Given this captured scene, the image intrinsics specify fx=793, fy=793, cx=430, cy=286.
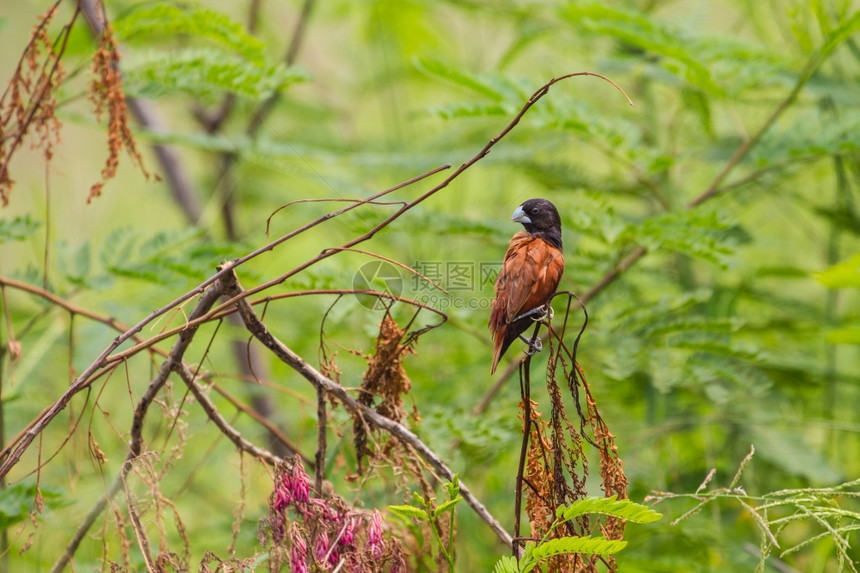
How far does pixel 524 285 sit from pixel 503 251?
1.53m

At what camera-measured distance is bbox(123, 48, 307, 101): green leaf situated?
78.0 inches

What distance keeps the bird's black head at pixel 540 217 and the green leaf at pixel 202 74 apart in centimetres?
81

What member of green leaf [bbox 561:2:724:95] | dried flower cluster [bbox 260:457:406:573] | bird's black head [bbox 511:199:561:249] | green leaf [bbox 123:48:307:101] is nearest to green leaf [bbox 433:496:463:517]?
dried flower cluster [bbox 260:457:406:573]

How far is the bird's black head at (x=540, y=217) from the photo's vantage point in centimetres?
150

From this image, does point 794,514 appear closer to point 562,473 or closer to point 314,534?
point 562,473

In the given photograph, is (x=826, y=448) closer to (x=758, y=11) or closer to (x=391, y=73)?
(x=758, y=11)

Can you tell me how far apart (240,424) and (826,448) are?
253cm

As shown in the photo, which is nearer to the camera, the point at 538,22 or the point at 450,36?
the point at 538,22

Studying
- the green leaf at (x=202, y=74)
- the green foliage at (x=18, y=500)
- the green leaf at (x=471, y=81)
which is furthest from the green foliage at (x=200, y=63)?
the green foliage at (x=18, y=500)

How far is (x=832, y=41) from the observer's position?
223 cm

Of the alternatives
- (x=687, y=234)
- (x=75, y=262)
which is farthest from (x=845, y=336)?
(x=75, y=262)

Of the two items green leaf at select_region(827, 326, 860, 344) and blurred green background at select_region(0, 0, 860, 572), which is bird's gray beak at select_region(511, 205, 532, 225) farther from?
green leaf at select_region(827, 326, 860, 344)

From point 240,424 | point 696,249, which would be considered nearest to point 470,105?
point 696,249

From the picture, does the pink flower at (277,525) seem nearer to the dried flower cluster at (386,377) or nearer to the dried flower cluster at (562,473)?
the dried flower cluster at (386,377)
